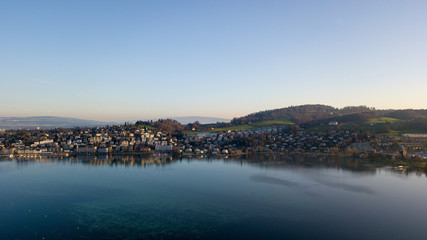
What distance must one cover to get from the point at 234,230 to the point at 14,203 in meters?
13.5

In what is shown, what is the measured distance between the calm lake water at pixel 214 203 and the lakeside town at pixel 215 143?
9.64 meters

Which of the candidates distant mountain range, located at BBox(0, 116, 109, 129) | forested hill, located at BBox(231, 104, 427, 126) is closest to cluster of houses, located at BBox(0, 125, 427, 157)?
forested hill, located at BBox(231, 104, 427, 126)

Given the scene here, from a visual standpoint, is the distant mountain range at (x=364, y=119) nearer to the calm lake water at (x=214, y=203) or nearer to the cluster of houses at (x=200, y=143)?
the cluster of houses at (x=200, y=143)

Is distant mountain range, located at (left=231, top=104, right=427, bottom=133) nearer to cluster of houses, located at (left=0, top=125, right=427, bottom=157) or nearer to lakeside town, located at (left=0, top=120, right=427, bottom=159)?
lakeside town, located at (left=0, top=120, right=427, bottom=159)

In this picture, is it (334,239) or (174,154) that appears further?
(174,154)

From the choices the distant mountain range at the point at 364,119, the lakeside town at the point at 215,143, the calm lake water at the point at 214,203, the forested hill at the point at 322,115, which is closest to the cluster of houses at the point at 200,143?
the lakeside town at the point at 215,143

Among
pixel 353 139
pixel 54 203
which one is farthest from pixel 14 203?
pixel 353 139

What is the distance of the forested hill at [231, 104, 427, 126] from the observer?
56.0 m

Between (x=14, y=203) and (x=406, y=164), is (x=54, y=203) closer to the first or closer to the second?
(x=14, y=203)

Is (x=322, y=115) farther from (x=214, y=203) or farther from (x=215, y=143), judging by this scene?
(x=214, y=203)

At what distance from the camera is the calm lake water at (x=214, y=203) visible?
12508 mm

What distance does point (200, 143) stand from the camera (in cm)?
5100

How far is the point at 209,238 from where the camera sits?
11.7 metres

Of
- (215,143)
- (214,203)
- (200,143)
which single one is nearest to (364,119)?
(215,143)
